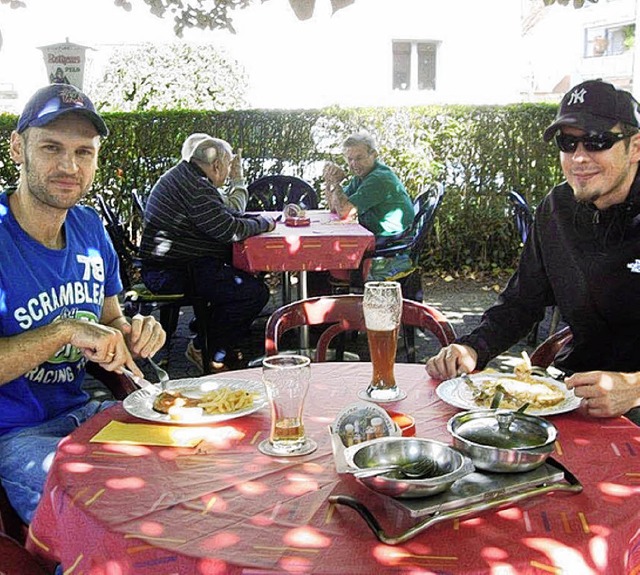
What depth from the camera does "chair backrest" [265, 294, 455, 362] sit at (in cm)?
302

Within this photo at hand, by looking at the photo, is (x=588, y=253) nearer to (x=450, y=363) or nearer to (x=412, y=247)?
(x=450, y=363)

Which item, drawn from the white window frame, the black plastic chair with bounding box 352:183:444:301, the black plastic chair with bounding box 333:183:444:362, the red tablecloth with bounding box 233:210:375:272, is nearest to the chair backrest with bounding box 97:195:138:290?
the red tablecloth with bounding box 233:210:375:272

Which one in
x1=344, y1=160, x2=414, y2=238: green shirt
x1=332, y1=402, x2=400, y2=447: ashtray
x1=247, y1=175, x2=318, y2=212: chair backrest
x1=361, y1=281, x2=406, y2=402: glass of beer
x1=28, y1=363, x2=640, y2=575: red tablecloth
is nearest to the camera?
x1=28, y1=363, x2=640, y2=575: red tablecloth

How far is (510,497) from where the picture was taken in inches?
56.1

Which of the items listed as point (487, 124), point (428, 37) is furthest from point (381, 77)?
point (487, 124)

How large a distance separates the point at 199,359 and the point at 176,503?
175 inches

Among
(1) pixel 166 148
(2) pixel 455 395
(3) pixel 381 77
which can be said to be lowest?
(2) pixel 455 395

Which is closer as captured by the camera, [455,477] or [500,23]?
[455,477]

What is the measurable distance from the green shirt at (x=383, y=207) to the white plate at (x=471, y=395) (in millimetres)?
4135

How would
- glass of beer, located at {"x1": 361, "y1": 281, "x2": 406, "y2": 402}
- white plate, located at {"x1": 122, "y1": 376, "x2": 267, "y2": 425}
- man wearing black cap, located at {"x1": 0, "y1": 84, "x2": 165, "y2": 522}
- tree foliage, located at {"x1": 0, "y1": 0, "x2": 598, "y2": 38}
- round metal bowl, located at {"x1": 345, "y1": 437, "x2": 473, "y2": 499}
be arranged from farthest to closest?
1. tree foliage, located at {"x1": 0, "y1": 0, "x2": 598, "y2": 38}
2. man wearing black cap, located at {"x1": 0, "y1": 84, "x2": 165, "y2": 522}
3. glass of beer, located at {"x1": 361, "y1": 281, "x2": 406, "y2": 402}
4. white plate, located at {"x1": 122, "y1": 376, "x2": 267, "y2": 425}
5. round metal bowl, located at {"x1": 345, "y1": 437, "x2": 473, "y2": 499}

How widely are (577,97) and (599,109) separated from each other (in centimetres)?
9

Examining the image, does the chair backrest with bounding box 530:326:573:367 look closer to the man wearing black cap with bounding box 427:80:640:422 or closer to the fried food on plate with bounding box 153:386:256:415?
the man wearing black cap with bounding box 427:80:640:422

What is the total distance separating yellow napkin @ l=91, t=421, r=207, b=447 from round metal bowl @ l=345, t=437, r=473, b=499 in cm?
48

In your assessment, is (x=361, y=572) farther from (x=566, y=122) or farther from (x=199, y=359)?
(x=199, y=359)
